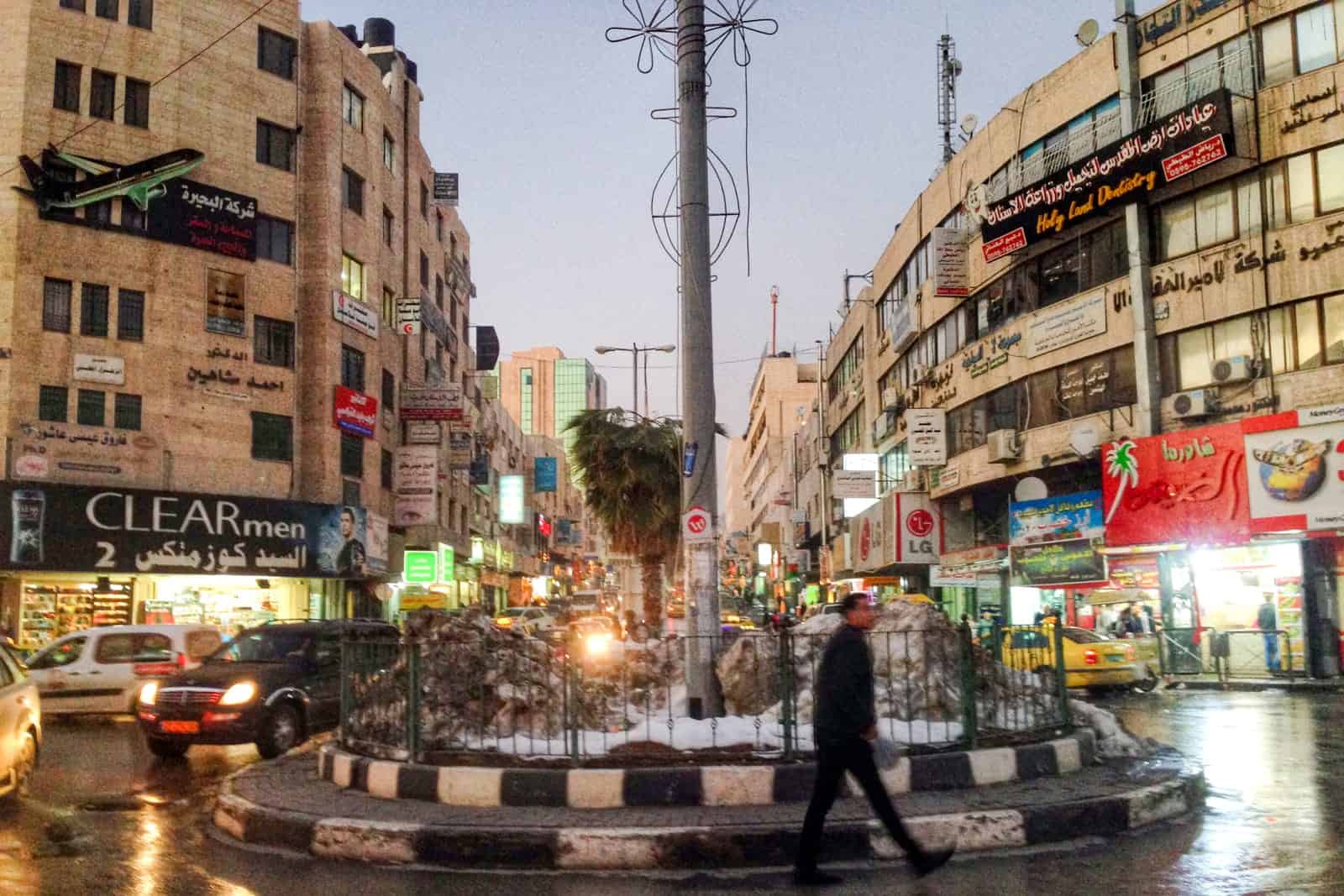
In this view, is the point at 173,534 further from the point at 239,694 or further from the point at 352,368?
the point at 239,694

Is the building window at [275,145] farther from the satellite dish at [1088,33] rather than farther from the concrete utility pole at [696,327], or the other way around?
the concrete utility pole at [696,327]

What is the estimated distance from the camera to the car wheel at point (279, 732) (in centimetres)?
1374

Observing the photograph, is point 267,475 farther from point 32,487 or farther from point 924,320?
point 924,320

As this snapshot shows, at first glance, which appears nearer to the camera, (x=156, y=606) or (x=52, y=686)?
(x=52, y=686)

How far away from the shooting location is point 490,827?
8148mm

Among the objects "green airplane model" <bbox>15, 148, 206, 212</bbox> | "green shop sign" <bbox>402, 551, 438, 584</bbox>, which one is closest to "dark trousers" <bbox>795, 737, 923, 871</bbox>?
"green airplane model" <bbox>15, 148, 206, 212</bbox>

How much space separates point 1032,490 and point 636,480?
1055cm

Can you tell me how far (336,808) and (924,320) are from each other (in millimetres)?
33333

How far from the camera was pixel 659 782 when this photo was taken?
8.89 meters

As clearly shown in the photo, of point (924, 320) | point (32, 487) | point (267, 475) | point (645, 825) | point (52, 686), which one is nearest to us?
point (645, 825)

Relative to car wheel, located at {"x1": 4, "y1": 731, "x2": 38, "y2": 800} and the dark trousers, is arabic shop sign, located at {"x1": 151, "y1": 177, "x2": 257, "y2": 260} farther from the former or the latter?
the dark trousers

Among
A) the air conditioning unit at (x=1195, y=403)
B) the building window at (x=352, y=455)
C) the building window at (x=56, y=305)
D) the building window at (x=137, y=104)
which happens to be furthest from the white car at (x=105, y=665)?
the air conditioning unit at (x=1195, y=403)

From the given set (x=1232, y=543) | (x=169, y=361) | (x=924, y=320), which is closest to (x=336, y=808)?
(x=1232, y=543)

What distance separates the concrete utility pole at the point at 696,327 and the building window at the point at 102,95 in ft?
88.9
